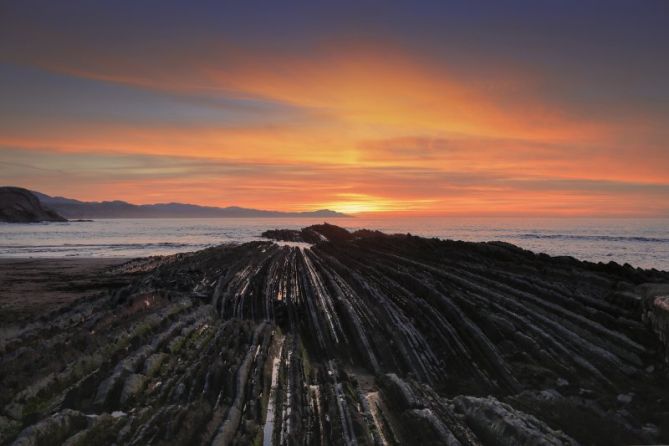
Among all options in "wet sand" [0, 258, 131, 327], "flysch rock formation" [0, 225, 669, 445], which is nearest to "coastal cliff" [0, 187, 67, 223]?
"wet sand" [0, 258, 131, 327]

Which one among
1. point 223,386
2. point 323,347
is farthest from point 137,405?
point 323,347

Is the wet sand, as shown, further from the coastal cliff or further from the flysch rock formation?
the coastal cliff

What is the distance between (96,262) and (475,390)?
3751cm

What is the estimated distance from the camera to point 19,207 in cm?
14962

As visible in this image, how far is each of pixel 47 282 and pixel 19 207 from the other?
157965mm

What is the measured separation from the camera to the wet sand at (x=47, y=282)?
1854cm

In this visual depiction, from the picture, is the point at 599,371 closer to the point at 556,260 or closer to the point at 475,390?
the point at 475,390

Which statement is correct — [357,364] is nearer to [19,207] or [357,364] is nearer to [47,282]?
[47,282]

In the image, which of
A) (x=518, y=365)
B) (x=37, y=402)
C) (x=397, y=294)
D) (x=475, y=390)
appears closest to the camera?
(x=37, y=402)

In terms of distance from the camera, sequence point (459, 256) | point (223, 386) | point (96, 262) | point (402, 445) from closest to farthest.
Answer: point (402, 445) < point (223, 386) < point (459, 256) < point (96, 262)

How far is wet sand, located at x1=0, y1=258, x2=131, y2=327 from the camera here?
18542mm

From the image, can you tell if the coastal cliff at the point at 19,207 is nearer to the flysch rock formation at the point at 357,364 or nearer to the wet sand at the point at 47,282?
the wet sand at the point at 47,282

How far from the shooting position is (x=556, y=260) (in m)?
23.2

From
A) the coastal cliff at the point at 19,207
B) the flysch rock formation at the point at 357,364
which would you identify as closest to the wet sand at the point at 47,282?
the flysch rock formation at the point at 357,364
